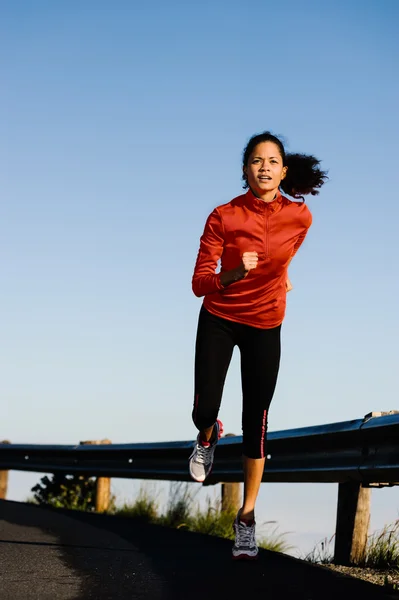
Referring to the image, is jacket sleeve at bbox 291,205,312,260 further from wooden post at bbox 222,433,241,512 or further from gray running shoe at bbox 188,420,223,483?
wooden post at bbox 222,433,241,512

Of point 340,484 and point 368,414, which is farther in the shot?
point 340,484

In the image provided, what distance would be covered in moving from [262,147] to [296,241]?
1.94ft

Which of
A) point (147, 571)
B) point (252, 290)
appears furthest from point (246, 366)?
point (147, 571)

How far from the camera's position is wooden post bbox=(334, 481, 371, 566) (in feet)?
21.3

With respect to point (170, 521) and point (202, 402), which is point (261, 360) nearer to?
point (202, 402)

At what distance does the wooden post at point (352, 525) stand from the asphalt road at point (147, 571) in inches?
16.0

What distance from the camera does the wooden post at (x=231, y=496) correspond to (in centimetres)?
952

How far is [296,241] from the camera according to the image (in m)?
6.07

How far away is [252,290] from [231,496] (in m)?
4.06

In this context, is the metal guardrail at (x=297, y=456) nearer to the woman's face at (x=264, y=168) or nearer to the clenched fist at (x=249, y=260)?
the clenched fist at (x=249, y=260)

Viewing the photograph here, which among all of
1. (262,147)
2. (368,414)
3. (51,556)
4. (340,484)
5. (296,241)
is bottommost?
(51,556)

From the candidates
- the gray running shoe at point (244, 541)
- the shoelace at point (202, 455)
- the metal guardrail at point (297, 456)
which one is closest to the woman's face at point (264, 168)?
the metal guardrail at point (297, 456)

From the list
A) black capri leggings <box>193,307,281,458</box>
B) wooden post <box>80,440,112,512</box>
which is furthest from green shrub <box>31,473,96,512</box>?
black capri leggings <box>193,307,281,458</box>

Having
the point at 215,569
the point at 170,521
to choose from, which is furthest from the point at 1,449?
the point at 215,569
